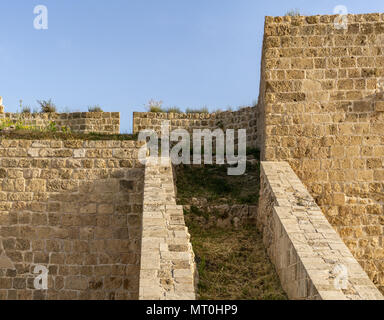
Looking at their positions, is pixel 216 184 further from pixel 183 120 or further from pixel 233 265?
pixel 183 120

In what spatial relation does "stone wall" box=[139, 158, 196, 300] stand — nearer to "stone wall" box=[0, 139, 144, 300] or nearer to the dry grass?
the dry grass

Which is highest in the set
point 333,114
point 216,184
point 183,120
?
point 183,120

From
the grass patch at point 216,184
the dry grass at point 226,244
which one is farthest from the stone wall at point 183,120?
the grass patch at point 216,184

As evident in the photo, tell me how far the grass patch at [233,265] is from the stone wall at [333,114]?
1525mm

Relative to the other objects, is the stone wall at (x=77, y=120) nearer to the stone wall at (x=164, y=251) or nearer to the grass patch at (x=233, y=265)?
the grass patch at (x=233, y=265)

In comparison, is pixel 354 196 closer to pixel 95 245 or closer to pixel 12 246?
pixel 95 245

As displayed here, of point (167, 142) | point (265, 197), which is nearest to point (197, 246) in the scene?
point (265, 197)

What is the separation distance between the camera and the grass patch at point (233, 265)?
5.42m

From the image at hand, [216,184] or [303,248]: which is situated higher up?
[216,184]

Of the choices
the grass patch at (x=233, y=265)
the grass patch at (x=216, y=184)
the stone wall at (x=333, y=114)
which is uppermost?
the stone wall at (x=333, y=114)

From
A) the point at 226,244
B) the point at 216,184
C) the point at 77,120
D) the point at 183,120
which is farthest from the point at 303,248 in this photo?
the point at 77,120

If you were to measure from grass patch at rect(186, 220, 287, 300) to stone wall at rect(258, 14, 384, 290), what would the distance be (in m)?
1.53

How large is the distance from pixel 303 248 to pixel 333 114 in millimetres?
3424

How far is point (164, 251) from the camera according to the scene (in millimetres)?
4945
